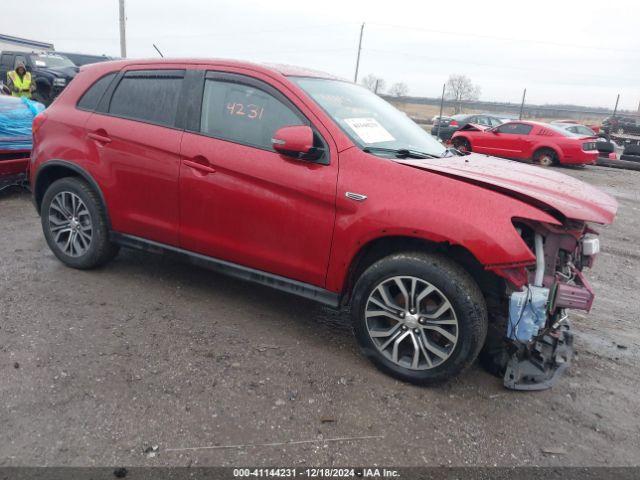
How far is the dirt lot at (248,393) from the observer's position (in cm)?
242

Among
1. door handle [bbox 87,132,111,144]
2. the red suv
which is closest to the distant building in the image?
door handle [bbox 87,132,111,144]

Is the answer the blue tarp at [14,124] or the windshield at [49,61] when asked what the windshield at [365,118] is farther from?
the windshield at [49,61]

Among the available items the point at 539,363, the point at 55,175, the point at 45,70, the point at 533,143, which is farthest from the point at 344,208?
the point at 45,70

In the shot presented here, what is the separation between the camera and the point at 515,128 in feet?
50.9

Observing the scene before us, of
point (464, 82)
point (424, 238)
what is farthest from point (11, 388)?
point (464, 82)

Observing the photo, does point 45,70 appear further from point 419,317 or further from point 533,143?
point 419,317

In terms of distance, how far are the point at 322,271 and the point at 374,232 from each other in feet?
1.50

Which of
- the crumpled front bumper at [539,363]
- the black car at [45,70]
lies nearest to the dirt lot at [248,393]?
the crumpled front bumper at [539,363]

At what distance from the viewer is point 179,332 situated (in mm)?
3455

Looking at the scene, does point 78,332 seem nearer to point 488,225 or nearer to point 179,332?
point 179,332

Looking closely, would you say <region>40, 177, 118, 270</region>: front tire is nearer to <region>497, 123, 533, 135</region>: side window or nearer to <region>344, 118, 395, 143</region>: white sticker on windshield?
<region>344, 118, 395, 143</region>: white sticker on windshield

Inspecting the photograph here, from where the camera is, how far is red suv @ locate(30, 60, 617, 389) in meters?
2.77

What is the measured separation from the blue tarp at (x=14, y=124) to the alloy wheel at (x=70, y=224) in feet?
9.11

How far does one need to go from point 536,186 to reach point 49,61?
18.9 m
